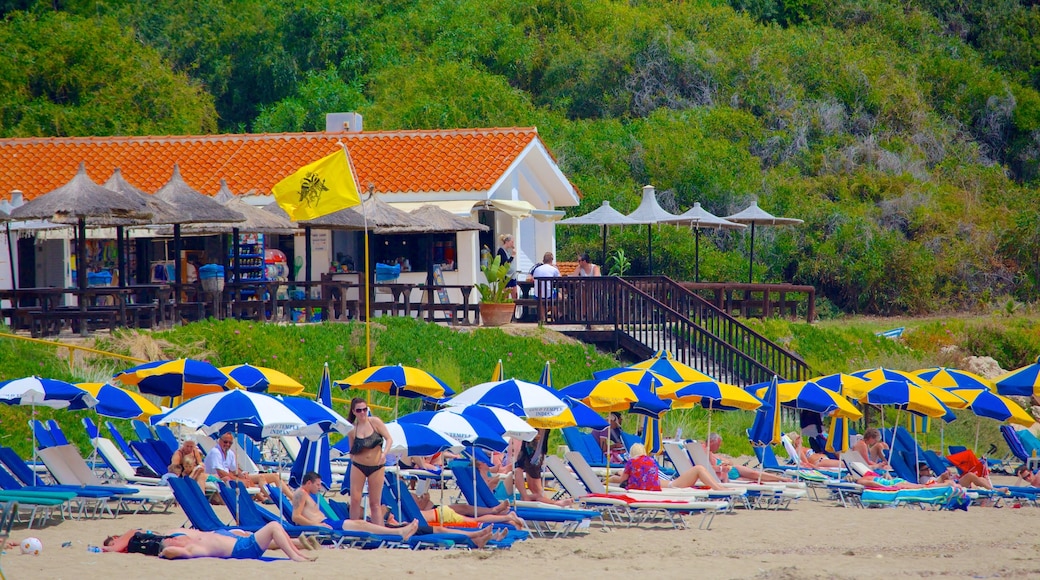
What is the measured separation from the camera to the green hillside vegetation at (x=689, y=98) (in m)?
34.9

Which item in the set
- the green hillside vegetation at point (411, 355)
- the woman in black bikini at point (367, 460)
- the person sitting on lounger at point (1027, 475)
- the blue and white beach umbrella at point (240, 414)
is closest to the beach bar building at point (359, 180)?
the green hillside vegetation at point (411, 355)

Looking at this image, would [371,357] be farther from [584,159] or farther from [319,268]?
[584,159]

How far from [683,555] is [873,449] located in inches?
273

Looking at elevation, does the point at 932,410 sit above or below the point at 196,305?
below

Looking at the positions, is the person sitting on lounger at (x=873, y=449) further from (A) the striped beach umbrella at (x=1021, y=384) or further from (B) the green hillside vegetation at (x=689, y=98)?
(B) the green hillside vegetation at (x=689, y=98)

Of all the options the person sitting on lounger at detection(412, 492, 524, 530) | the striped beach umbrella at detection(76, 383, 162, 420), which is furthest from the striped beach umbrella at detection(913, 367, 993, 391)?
the striped beach umbrella at detection(76, 383, 162, 420)

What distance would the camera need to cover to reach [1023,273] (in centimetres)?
3525

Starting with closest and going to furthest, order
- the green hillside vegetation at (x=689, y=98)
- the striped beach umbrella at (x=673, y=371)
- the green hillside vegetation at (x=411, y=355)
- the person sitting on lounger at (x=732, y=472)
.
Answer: the person sitting on lounger at (x=732, y=472)
the striped beach umbrella at (x=673, y=371)
the green hillside vegetation at (x=411, y=355)
the green hillside vegetation at (x=689, y=98)

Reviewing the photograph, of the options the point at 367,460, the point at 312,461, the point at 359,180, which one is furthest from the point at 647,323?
the point at 367,460

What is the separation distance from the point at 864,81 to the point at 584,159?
11.2 meters

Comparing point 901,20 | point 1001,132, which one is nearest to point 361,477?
point 1001,132

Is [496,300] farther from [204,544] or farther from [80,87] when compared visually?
[80,87]

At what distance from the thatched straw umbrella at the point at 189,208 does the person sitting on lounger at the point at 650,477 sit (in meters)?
8.00

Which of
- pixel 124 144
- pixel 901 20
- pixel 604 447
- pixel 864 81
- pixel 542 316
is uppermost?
pixel 901 20
